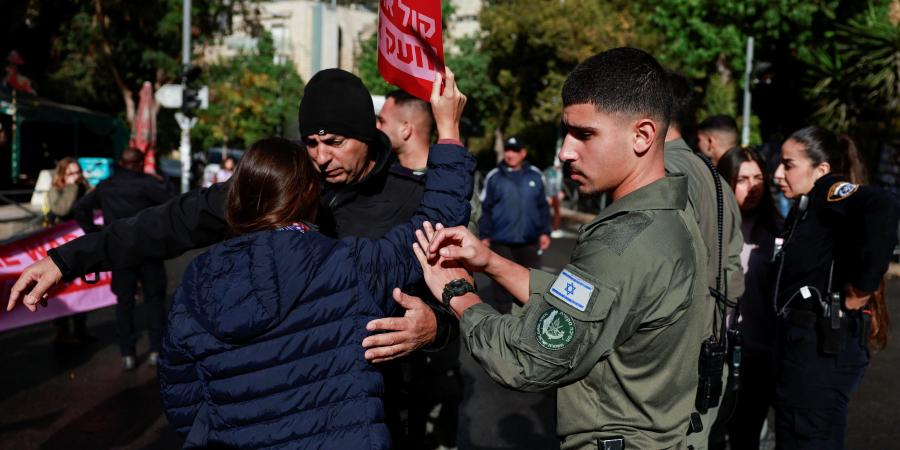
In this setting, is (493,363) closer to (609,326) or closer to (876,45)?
(609,326)

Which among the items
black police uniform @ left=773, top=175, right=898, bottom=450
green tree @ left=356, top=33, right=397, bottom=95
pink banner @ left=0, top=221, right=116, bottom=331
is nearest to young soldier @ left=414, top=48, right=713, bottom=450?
black police uniform @ left=773, top=175, right=898, bottom=450

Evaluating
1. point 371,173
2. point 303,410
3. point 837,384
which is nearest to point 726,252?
point 837,384

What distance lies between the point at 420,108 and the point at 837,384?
8.06ft

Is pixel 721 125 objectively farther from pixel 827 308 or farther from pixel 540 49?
pixel 540 49

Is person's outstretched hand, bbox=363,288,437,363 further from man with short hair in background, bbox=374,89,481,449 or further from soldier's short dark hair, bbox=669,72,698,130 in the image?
soldier's short dark hair, bbox=669,72,698,130

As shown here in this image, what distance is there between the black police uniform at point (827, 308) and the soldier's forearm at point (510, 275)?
6.21 feet

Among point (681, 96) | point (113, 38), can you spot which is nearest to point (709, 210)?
point (681, 96)

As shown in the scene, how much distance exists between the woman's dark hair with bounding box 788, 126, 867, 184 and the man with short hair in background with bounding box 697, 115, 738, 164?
118 cm

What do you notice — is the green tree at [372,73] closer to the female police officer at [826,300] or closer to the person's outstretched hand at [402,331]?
the female police officer at [826,300]

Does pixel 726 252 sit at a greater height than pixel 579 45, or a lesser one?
lesser

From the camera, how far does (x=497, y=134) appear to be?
34062mm

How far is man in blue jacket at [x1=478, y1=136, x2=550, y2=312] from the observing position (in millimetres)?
8086

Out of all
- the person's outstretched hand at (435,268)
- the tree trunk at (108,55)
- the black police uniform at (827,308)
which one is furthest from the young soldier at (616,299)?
the tree trunk at (108,55)

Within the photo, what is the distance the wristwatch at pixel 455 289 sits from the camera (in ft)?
7.68
